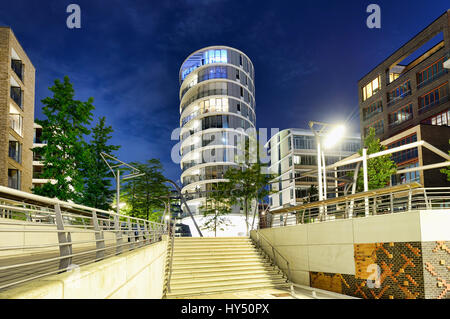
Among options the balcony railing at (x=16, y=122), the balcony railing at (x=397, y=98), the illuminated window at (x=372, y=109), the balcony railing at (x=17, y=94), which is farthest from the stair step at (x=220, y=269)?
the illuminated window at (x=372, y=109)

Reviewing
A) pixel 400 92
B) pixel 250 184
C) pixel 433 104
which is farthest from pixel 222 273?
pixel 400 92

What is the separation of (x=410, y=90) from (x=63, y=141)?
44.5 metres

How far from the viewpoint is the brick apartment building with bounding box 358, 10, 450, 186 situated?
128 feet

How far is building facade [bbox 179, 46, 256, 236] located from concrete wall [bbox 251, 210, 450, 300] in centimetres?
3587

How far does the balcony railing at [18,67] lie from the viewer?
32400mm

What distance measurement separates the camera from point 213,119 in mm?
58500

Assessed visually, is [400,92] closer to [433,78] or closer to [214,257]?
[433,78]

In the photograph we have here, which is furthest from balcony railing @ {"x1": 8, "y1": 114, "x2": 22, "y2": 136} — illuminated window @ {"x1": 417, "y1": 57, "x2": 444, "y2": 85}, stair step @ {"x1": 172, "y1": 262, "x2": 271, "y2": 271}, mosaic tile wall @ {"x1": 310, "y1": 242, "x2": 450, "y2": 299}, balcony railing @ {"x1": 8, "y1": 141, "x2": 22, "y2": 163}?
illuminated window @ {"x1": 417, "y1": 57, "x2": 444, "y2": 85}

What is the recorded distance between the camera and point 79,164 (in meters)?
22.2

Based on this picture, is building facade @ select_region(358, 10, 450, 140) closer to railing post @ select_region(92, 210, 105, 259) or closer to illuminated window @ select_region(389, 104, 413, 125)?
illuminated window @ select_region(389, 104, 413, 125)

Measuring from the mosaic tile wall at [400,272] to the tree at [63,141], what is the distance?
1647 centimetres
